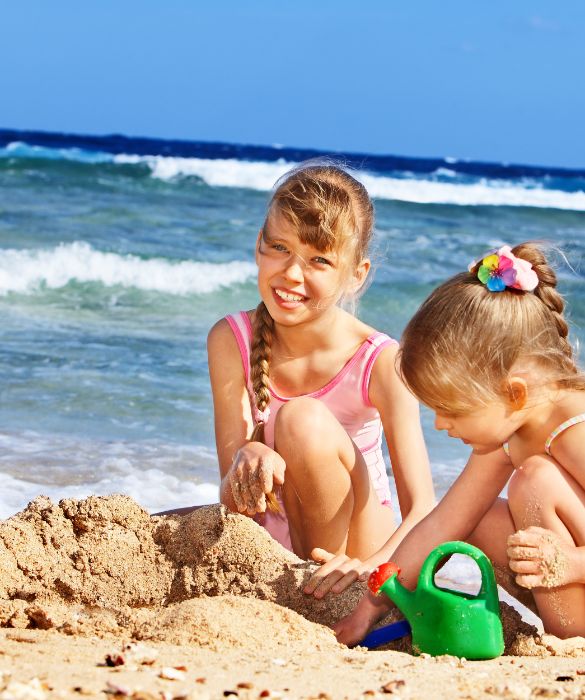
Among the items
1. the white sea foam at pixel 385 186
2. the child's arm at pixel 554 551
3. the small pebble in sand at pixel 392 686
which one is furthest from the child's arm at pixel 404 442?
the white sea foam at pixel 385 186

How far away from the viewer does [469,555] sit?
7.70 feet

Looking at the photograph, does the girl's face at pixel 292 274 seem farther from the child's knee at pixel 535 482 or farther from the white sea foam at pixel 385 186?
the white sea foam at pixel 385 186

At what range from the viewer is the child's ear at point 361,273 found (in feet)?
10.7

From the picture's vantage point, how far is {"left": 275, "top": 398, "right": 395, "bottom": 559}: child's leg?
9.31 ft

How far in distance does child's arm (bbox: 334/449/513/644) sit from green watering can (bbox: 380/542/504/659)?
0.18 meters

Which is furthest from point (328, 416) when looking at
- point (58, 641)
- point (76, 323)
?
point (76, 323)

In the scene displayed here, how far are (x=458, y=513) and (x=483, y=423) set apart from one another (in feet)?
1.05

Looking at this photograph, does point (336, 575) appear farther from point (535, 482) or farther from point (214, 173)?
point (214, 173)

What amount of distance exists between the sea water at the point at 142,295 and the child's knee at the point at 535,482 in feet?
1.71

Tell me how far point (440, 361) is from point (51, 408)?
127 inches

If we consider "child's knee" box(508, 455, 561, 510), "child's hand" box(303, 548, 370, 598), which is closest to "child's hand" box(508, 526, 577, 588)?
"child's knee" box(508, 455, 561, 510)

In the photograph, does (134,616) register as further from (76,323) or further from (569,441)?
(76,323)

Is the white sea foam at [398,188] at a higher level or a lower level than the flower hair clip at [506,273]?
higher

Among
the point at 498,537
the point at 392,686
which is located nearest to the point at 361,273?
the point at 498,537
